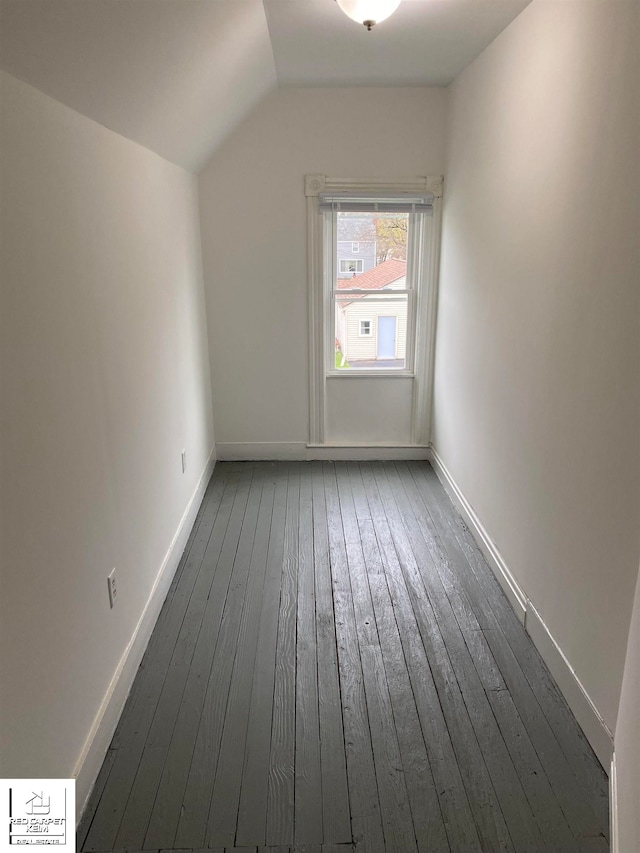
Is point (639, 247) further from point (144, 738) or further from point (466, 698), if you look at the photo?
point (144, 738)

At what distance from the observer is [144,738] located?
1.87m

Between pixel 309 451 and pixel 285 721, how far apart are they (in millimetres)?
2504

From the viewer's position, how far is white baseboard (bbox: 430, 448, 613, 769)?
1.76 meters

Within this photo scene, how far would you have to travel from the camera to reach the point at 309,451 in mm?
4305

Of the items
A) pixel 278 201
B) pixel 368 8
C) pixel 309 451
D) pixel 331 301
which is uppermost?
pixel 368 8

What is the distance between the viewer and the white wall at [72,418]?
131 centimetres

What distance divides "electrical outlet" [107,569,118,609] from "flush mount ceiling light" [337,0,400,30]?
2126 millimetres

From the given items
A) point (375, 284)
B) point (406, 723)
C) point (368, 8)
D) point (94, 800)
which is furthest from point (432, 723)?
point (375, 284)

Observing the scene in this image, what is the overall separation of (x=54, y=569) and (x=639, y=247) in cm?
175

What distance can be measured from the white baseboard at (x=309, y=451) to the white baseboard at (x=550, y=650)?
40.5 inches

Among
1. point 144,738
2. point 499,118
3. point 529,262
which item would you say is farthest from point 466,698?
point 499,118

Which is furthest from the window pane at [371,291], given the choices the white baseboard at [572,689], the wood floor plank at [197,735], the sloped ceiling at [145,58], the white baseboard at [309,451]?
the white baseboard at [572,689]

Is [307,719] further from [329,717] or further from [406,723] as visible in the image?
[406,723]

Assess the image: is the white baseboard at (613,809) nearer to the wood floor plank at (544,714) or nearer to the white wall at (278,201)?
the wood floor plank at (544,714)
